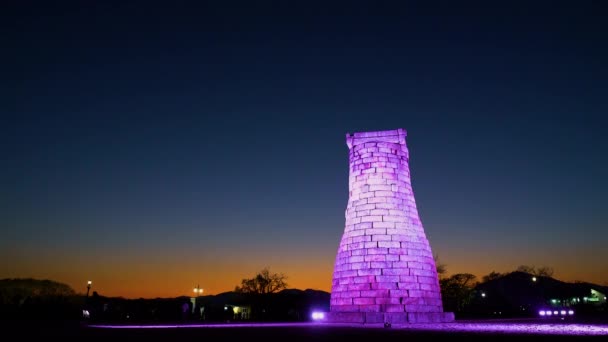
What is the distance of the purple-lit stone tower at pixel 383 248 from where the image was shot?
18.6 m

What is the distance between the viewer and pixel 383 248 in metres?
19.1

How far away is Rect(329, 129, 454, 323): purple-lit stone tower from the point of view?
733 inches

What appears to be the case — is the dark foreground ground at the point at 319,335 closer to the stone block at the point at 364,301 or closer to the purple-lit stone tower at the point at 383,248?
the purple-lit stone tower at the point at 383,248

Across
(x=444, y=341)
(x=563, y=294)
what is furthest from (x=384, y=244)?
(x=563, y=294)

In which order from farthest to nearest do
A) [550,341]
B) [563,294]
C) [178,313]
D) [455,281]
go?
1. [563,294]
2. [455,281]
3. [178,313]
4. [550,341]

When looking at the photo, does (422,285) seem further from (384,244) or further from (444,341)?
(444,341)

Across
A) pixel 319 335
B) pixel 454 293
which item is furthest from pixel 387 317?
pixel 454 293

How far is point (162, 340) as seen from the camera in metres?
9.26

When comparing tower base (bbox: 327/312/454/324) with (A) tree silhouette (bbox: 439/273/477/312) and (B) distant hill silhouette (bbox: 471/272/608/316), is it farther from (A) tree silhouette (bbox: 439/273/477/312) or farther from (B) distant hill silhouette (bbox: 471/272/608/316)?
(A) tree silhouette (bbox: 439/273/477/312)

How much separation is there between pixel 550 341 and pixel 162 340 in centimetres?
742

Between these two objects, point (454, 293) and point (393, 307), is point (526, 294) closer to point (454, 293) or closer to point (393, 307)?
point (454, 293)

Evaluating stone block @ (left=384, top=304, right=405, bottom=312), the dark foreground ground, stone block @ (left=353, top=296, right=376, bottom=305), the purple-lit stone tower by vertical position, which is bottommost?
the dark foreground ground

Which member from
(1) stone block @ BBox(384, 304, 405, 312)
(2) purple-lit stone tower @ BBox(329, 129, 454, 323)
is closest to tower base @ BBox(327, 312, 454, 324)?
(2) purple-lit stone tower @ BBox(329, 129, 454, 323)

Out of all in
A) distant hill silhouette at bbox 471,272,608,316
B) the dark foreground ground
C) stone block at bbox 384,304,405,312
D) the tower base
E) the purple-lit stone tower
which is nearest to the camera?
the dark foreground ground
